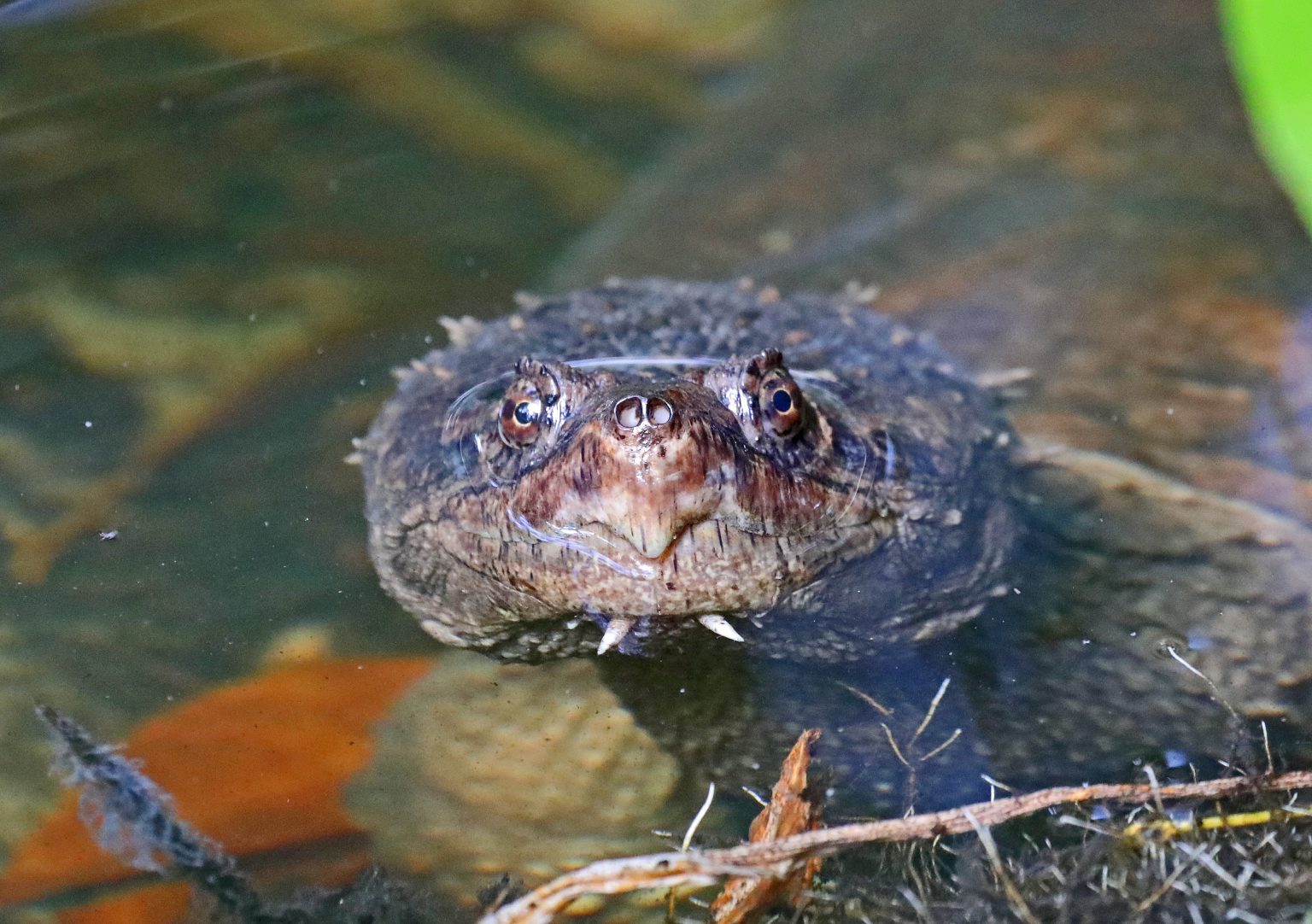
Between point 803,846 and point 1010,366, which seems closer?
point 803,846

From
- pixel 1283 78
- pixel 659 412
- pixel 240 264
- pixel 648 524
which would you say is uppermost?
pixel 1283 78

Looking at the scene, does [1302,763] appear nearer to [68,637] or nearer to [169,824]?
[169,824]

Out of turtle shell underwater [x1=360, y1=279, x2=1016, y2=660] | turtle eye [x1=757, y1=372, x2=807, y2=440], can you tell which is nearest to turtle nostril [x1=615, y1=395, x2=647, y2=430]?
turtle shell underwater [x1=360, y1=279, x2=1016, y2=660]

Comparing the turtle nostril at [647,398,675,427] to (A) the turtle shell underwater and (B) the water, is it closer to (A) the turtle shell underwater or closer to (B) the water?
(A) the turtle shell underwater

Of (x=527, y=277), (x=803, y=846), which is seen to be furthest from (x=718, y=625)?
(x=527, y=277)

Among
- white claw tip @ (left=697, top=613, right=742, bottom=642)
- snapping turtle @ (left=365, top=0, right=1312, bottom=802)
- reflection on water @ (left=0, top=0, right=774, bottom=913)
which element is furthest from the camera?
reflection on water @ (left=0, top=0, right=774, bottom=913)

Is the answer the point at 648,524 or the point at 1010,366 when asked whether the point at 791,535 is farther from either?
the point at 1010,366

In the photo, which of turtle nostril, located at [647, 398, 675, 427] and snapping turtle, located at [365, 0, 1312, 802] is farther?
snapping turtle, located at [365, 0, 1312, 802]
